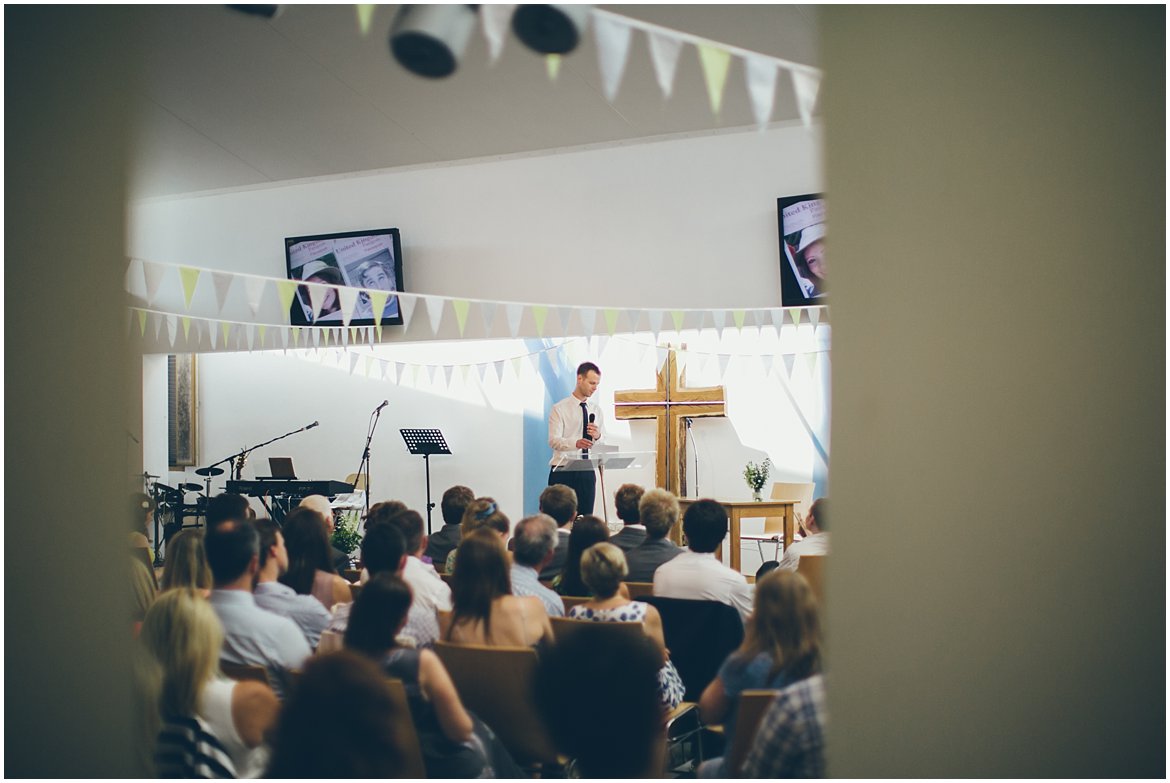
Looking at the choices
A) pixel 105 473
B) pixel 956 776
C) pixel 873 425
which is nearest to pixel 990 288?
pixel 873 425

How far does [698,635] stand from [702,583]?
0.59 ft

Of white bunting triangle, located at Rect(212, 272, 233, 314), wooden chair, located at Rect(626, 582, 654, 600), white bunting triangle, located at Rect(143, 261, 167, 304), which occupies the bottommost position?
wooden chair, located at Rect(626, 582, 654, 600)

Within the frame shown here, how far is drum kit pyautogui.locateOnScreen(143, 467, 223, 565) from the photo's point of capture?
8297 millimetres

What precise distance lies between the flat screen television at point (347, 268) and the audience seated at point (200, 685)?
19.4 feet

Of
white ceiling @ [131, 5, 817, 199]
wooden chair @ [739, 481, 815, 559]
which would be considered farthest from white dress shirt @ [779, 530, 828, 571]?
wooden chair @ [739, 481, 815, 559]

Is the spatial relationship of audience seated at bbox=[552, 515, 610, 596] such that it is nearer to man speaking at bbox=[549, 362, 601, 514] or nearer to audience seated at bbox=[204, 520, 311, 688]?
audience seated at bbox=[204, 520, 311, 688]

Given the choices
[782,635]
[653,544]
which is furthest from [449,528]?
[782,635]

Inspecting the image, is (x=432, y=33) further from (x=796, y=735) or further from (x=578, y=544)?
(x=578, y=544)

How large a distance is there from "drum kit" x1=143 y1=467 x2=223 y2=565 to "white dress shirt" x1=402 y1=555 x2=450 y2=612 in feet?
17.9

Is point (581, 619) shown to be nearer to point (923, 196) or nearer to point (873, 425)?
point (873, 425)

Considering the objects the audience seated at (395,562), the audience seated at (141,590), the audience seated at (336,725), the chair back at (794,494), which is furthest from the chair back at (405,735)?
the chair back at (794,494)

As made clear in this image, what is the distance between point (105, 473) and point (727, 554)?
6021 mm

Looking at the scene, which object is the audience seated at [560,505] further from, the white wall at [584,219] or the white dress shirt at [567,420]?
the white wall at [584,219]

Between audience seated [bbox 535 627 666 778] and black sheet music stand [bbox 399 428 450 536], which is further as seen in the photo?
black sheet music stand [bbox 399 428 450 536]
